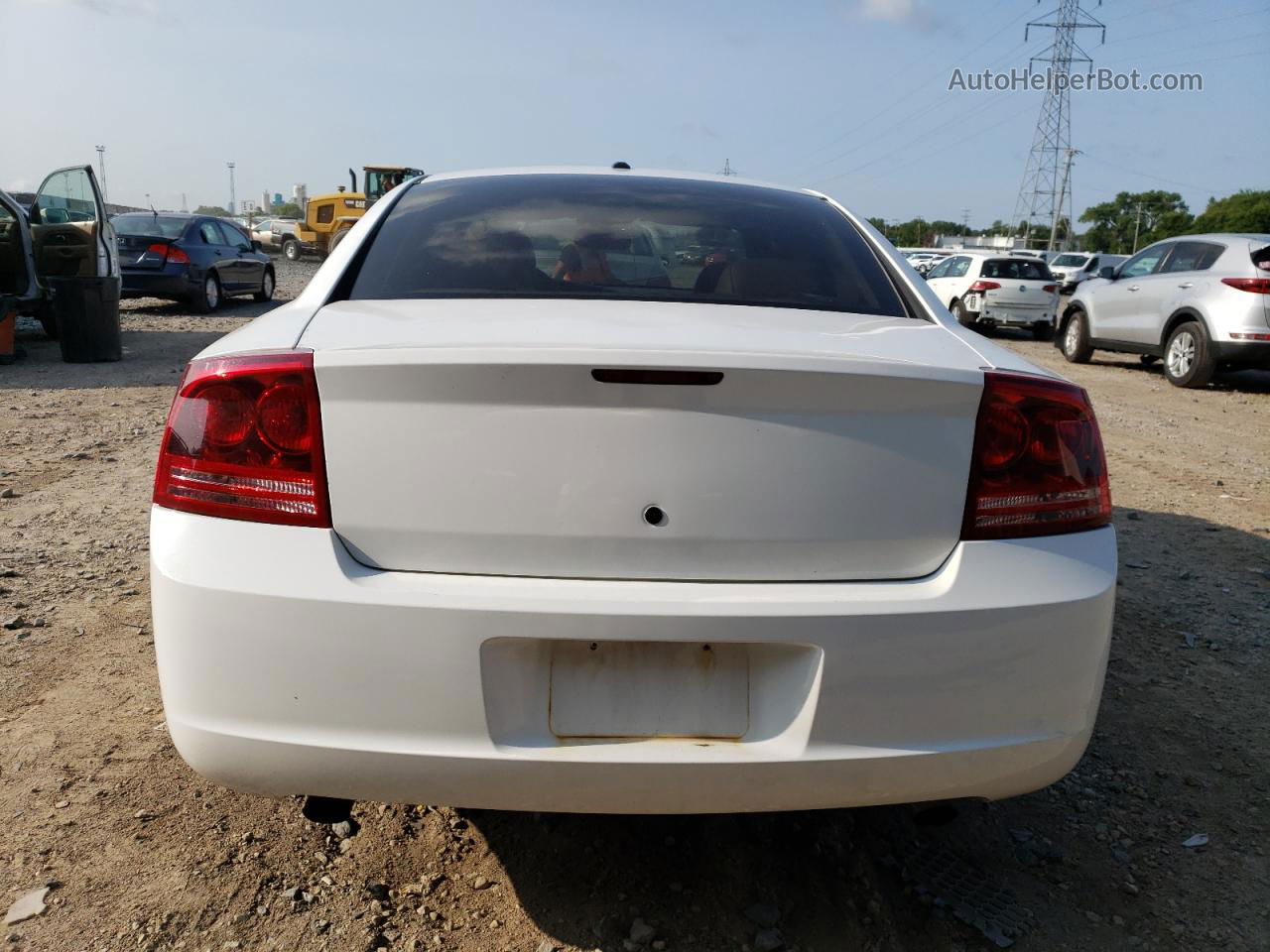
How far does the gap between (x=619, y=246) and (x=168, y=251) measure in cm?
1443

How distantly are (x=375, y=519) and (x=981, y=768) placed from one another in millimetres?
1225

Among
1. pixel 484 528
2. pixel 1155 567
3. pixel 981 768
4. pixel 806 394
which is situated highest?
pixel 806 394

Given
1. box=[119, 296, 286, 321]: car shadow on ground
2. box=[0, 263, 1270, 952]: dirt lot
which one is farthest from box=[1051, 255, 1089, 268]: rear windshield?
box=[0, 263, 1270, 952]: dirt lot

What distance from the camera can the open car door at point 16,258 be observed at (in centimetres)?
1058

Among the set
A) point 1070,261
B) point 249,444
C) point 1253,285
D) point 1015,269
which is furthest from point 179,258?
point 1070,261

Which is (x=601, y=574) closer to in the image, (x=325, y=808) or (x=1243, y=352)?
(x=325, y=808)

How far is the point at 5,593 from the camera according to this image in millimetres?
3883

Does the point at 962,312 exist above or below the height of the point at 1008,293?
below

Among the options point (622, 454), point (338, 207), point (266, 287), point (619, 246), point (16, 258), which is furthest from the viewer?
point (338, 207)

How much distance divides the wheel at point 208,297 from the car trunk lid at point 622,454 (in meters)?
15.3

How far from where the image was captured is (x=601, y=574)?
1814 millimetres

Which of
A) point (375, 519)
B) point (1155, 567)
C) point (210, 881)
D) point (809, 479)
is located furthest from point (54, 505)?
point (1155, 567)

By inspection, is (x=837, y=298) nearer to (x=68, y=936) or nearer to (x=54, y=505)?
(x=68, y=936)

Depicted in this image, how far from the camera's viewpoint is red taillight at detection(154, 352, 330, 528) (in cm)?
184
